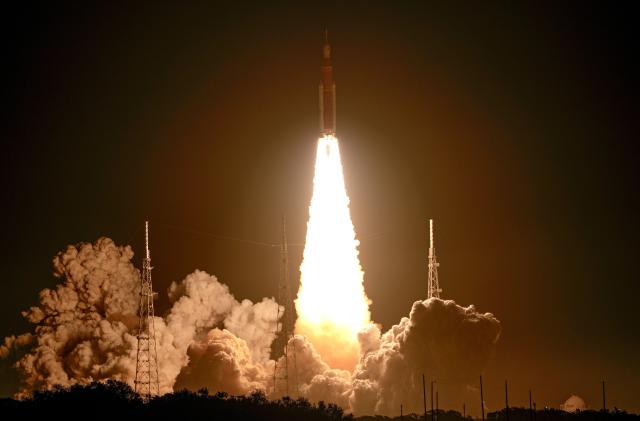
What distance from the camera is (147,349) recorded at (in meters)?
118

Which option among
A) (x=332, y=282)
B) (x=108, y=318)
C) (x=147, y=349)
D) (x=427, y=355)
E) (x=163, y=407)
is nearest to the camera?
(x=163, y=407)

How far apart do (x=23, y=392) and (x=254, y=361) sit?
14582 millimetres

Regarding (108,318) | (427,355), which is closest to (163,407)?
(427,355)

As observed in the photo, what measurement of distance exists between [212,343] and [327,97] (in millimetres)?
15934

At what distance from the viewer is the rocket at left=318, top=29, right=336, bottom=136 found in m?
117

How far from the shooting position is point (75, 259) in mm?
126000

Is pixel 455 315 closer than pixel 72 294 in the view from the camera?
Yes

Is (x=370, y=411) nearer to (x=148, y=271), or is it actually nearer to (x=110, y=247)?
(x=148, y=271)

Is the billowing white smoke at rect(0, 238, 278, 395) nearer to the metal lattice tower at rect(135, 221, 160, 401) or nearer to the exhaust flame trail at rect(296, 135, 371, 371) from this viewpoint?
the metal lattice tower at rect(135, 221, 160, 401)

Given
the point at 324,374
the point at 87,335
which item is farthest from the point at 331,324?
the point at 87,335

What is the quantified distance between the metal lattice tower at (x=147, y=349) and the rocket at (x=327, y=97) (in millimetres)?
11995

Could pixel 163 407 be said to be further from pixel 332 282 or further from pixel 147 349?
pixel 332 282

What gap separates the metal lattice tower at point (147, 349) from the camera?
113750 mm

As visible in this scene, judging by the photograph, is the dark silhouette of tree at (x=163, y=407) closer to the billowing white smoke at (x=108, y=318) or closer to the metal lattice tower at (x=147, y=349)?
the metal lattice tower at (x=147, y=349)
